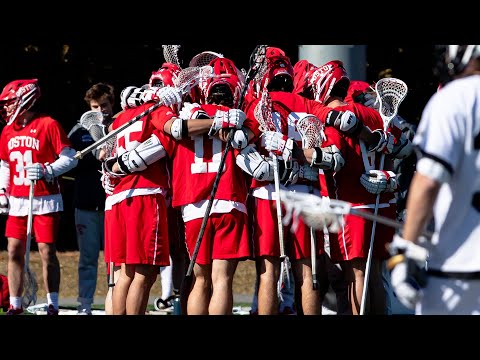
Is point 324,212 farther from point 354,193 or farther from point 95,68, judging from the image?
point 95,68

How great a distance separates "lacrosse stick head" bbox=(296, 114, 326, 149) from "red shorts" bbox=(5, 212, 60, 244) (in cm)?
296

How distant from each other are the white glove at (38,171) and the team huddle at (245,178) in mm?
1070

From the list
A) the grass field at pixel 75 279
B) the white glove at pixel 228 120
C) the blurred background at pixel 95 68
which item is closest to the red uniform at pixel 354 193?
the white glove at pixel 228 120

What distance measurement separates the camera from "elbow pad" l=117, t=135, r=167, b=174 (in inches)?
351

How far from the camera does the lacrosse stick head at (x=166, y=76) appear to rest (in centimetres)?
942

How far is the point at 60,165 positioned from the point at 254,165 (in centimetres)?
256

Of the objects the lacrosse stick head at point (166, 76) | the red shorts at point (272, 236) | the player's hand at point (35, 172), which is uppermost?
the lacrosse stick head at point (166, 76)

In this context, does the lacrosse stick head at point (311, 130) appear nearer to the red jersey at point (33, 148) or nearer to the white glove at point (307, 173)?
the white glove at point (307, 173)
